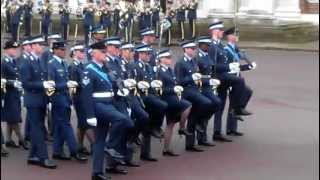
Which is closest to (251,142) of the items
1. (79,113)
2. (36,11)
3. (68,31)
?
(79,113)

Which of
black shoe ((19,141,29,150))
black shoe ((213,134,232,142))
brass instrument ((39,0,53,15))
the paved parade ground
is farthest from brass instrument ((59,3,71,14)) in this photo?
black shoe ((19,141,29,150))

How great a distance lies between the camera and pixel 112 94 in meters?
9.19

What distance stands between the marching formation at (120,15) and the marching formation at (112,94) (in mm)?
15071

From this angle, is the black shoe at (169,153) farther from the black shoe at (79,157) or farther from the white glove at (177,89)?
the black shoe at (79,157)

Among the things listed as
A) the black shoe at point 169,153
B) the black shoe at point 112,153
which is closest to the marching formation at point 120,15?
the black shoe at point 169,153

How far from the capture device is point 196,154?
1077 cm

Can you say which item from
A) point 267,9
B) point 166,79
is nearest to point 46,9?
point 267,9

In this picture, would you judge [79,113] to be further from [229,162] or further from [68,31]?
[68,31]

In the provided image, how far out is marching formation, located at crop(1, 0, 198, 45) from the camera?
26.7m

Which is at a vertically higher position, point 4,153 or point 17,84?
point 17,84

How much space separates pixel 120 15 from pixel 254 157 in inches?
677

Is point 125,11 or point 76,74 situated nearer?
point 76,74

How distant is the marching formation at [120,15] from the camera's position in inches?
1052

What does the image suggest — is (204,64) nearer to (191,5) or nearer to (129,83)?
(129,83)
